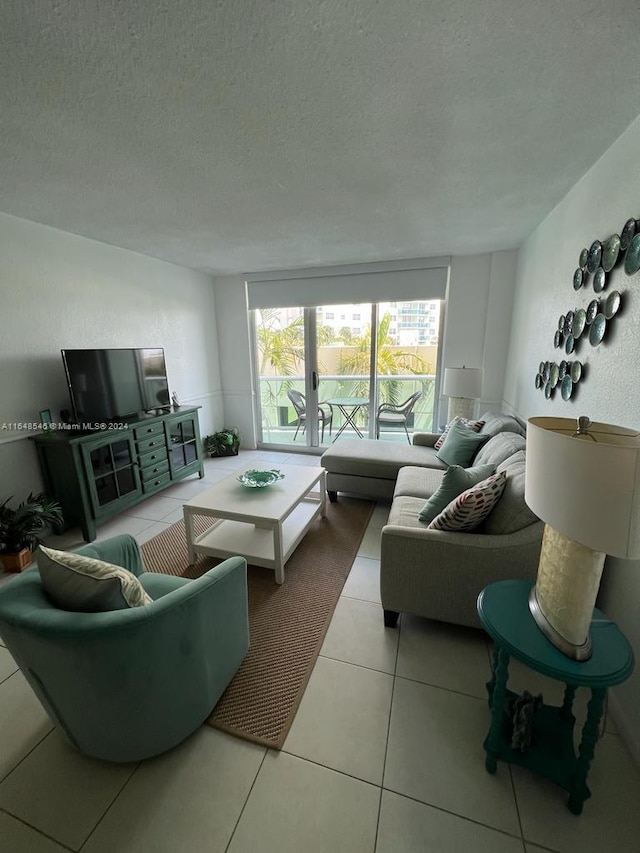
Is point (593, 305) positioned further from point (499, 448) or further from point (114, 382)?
point (114, 382)

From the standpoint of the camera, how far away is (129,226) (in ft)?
8.79

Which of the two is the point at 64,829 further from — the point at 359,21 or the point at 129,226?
the point at 129,226

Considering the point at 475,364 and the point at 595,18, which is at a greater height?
the point at 595,18

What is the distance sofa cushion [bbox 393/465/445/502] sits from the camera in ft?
8.02

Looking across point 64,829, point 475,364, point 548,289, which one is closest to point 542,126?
point 548,289

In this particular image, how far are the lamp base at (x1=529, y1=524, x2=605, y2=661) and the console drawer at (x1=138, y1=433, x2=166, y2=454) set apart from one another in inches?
123

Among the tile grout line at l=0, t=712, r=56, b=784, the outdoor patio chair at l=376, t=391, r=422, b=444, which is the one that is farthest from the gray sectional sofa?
the outdoor patio chair at l=376, t=391, r=422, b=444

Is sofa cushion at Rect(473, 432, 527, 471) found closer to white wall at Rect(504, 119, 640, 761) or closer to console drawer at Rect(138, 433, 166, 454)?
white wall at Rect(504, 119, 640, 761)

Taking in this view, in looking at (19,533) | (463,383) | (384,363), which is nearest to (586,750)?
(463,383)

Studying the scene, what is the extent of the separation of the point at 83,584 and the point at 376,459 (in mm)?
2338

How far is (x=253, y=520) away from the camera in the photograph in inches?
81.9

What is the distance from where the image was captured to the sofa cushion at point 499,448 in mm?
2170

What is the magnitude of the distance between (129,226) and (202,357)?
76.0 inches

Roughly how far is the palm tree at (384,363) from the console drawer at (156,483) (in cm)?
247
